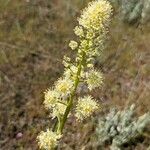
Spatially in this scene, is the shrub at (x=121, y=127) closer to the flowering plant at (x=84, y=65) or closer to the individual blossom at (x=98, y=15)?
the flowering plant at (x=84, y=65)

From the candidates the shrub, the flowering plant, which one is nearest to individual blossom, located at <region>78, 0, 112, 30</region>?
the flowering plant

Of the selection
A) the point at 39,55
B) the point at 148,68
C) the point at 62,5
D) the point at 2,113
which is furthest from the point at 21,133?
the point at 62,5

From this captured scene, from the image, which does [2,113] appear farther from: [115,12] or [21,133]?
[115,12]

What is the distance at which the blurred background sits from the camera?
8773 mm

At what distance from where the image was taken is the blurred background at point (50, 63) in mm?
8773

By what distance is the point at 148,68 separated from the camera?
9578 millimetres

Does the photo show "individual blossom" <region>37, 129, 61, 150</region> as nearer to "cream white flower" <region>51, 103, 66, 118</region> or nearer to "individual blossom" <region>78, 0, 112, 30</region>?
"cream white flower" <region>51, 103, 66, 118</region>

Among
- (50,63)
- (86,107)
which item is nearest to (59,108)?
(86,107)

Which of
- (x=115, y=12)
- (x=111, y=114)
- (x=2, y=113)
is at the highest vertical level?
(x=115, y=12)

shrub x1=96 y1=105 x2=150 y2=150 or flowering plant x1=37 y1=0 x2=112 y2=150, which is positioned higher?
shrub x1=96 y1=105 x2=150 y2=150

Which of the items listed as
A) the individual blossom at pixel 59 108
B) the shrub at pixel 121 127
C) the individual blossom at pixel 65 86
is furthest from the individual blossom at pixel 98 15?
the shrub at pixel 121 127

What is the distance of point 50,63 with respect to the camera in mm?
9797

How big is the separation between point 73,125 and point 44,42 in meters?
2.09

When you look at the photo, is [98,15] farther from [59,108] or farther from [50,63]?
[50,63]
